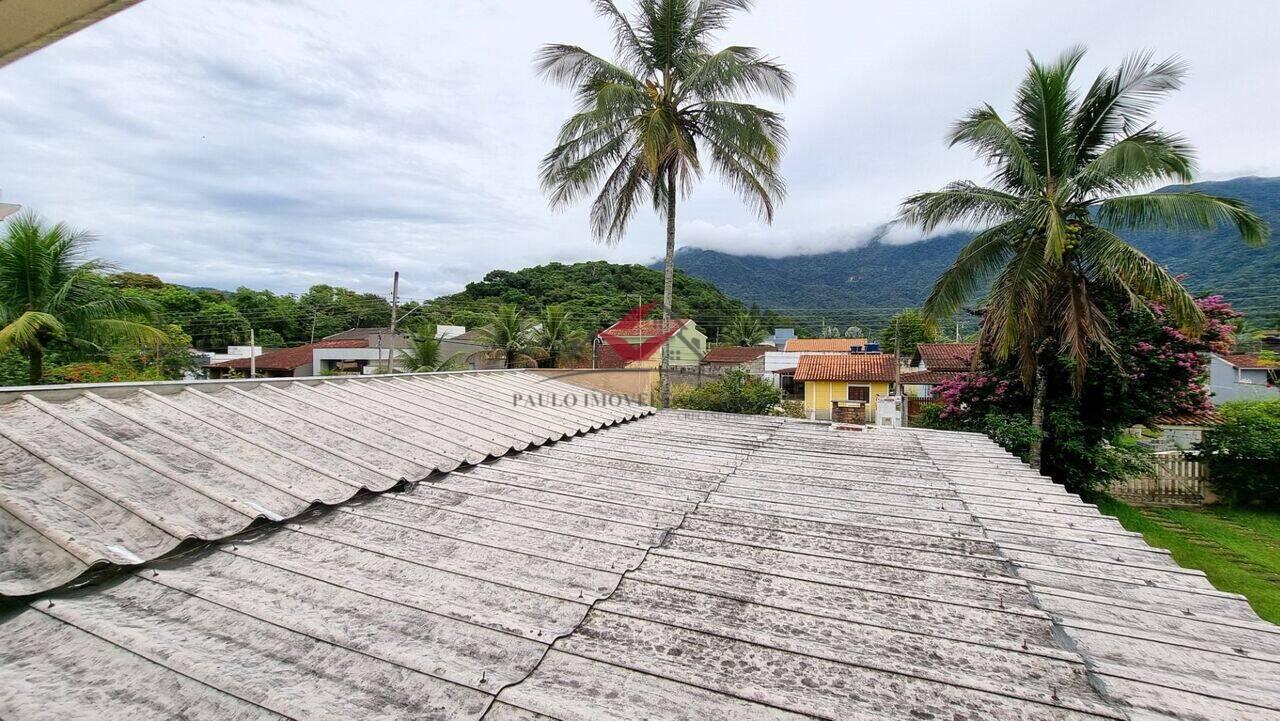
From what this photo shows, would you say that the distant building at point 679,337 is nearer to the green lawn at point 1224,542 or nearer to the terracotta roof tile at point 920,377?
the terracotta roof tile at point 920,377

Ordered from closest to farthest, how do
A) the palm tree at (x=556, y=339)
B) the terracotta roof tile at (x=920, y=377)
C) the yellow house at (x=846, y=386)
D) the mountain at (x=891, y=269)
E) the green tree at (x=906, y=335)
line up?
the palm tree at (x=556, y=339) → the yellow house at (x=846, y=386) → the terracotta roof tile at (x=920, y=377) → the mountain at (x=891, y=269) → the green tree at (x=906, y=335)

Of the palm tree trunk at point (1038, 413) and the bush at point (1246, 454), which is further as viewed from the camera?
the bush at point (1246, 454)

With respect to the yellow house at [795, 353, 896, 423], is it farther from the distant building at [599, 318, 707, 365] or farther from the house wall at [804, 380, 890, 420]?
the distant building at [599, 318, 707, 365]

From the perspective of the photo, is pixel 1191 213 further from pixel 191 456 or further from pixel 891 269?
pixel 891 269

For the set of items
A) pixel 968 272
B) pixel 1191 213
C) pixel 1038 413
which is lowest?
pixel 1038 413

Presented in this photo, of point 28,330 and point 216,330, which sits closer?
point 28,330

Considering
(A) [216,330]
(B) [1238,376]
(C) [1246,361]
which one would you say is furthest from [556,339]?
(A) [216,330]

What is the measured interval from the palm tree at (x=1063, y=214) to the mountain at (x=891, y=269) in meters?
15.7

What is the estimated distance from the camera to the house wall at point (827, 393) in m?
23.5

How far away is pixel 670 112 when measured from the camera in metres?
11.2

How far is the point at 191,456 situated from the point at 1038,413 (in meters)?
13.4

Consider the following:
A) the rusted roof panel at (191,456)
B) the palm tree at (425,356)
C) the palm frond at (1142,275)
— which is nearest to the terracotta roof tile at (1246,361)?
the palm frond at (1142,275)

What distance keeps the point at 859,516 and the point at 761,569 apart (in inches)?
41.5

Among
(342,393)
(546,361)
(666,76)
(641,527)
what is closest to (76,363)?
(546,361)
